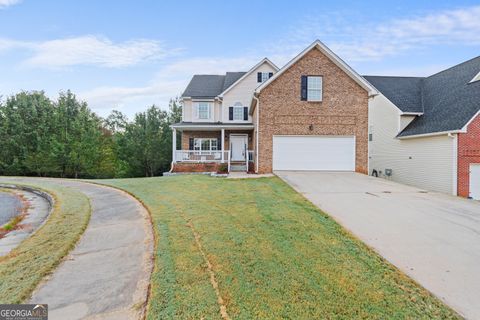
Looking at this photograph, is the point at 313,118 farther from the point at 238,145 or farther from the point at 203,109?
the point at 203,109

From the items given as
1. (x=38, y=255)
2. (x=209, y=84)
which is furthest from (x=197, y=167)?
(x=38, y=255)

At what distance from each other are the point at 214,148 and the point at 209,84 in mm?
6448

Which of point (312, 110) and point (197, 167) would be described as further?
point (197, 167)

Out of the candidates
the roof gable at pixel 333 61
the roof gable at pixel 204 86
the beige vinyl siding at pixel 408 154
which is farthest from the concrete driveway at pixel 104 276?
the roof gable at pixel 204 86

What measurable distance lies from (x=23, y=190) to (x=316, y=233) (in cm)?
1390

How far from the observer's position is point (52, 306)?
2791 millimetres

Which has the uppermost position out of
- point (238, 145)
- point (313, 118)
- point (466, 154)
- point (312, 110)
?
point (312, 110)

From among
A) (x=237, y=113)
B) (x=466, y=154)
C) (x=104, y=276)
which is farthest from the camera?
(x=237, y=113)

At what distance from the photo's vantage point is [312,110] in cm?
1540

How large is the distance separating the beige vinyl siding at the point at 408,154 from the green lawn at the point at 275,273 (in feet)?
38.3

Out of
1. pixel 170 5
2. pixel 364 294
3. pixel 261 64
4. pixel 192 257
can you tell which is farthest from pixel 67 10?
pixel 364 294

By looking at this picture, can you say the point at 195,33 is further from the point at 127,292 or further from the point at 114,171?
the point at 114,171

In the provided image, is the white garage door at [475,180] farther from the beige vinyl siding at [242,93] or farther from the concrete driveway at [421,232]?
the beige vinyl siding at [242,93]

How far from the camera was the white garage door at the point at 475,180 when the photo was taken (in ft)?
42.4
